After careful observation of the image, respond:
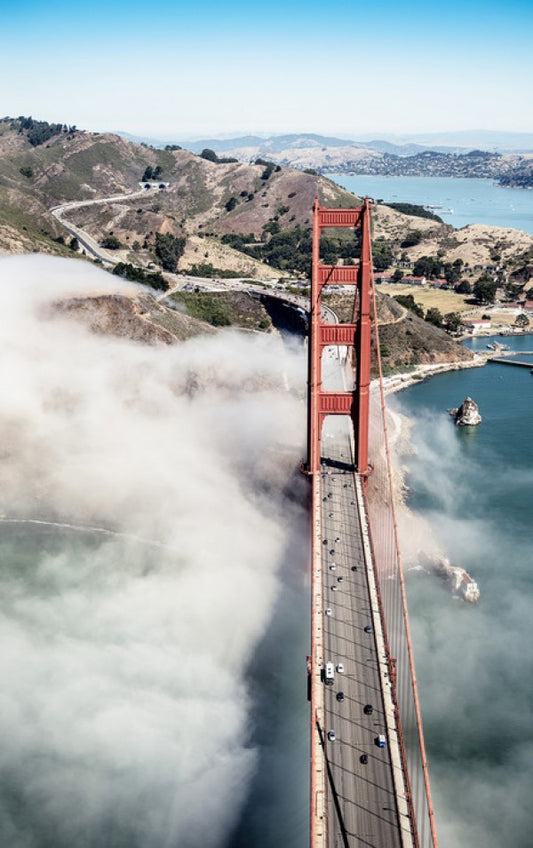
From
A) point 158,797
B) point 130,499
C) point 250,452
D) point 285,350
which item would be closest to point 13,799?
point 158,797

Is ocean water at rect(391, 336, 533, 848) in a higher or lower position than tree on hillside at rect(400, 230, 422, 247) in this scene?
lower

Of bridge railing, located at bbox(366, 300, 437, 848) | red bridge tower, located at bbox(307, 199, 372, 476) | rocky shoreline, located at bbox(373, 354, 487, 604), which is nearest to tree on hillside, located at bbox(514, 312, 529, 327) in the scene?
rocky shoreline, located at bbox(373, 354, 487, 604)

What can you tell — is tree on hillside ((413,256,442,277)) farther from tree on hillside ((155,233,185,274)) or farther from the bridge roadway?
the bridge roadway

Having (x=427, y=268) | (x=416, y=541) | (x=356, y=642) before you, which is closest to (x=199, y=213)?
(x=427, y=268)

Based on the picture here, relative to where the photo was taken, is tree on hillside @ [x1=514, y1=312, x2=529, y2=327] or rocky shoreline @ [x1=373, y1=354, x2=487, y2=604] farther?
tree on hillside @ [x1=514, y1=312, x2=529, y2=327]

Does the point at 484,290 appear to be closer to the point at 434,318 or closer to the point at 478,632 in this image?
the point at 434,318

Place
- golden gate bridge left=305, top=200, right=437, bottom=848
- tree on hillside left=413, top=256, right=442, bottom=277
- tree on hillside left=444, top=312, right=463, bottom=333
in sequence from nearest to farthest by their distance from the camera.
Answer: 1. golden gate bridge left=305, top=200, right=437, bottom=848
2. tree on hillside left=444, top=312, right=463, bottom=333
3. tree on hillside left=413, top=256, right=442, bottom=277

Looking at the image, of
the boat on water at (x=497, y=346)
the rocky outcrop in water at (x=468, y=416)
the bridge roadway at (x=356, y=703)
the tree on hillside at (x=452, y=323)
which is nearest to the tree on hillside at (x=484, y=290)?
the tree on hillside at (x=452, y=323)
